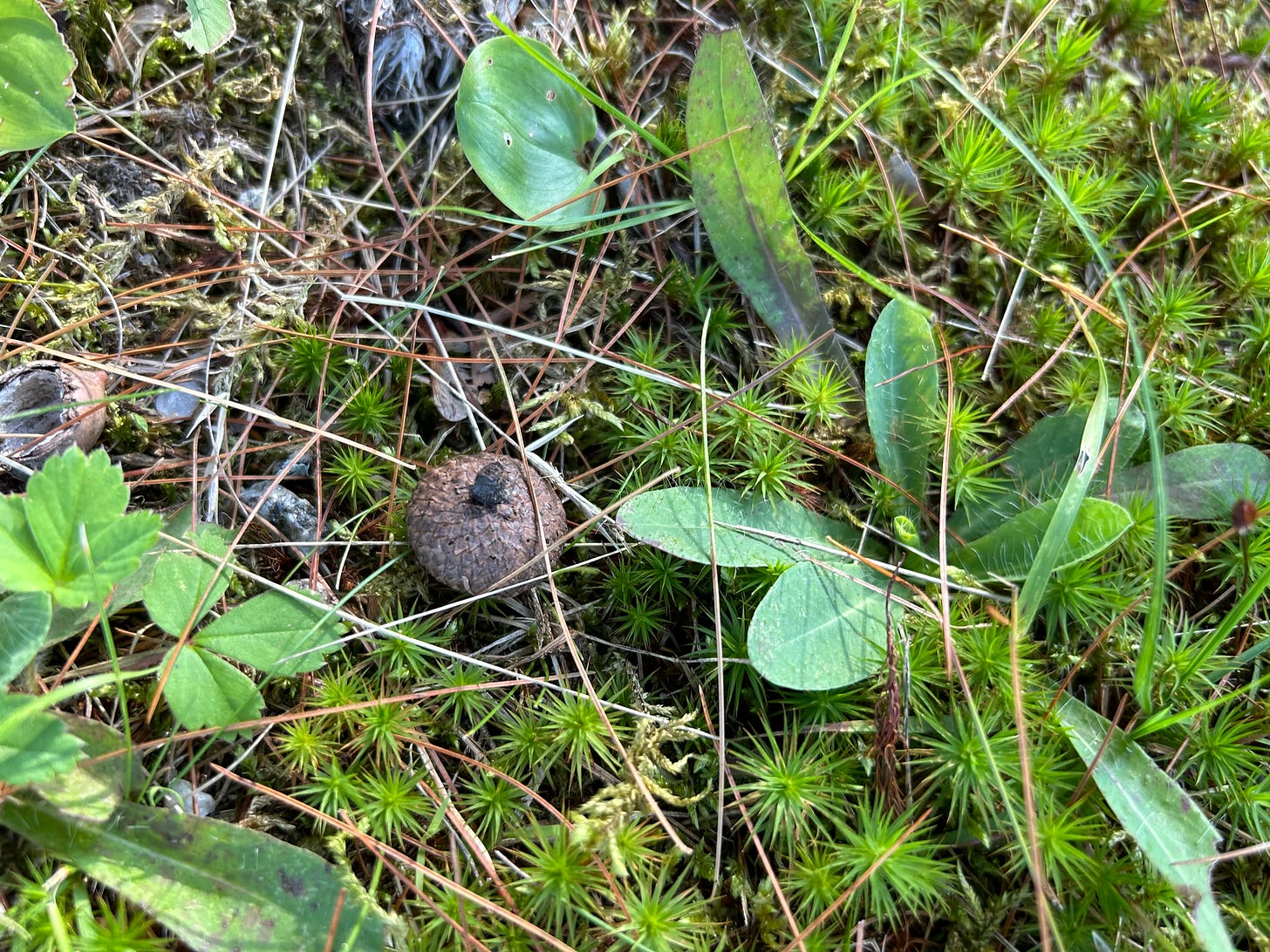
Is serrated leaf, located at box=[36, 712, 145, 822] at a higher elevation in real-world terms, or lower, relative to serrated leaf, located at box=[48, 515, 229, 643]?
lower

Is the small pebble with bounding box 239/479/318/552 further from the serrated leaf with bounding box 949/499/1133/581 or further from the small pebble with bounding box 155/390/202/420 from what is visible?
the serrated leaf with bounding box 949/499/1133/581

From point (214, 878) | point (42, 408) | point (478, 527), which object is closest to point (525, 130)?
point (478, 527)

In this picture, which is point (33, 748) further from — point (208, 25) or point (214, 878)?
point (208, 25)

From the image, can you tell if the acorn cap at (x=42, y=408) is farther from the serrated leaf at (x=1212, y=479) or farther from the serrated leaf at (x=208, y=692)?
the serrated leaf at (x=1212, y=479)

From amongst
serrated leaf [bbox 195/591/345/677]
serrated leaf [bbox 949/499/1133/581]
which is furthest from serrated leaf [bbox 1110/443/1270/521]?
serrated leaf [bbox 195/591/345/677]

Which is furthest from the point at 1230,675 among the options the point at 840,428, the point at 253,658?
the point at 253,658

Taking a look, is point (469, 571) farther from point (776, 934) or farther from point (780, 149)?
point (780, 149)
